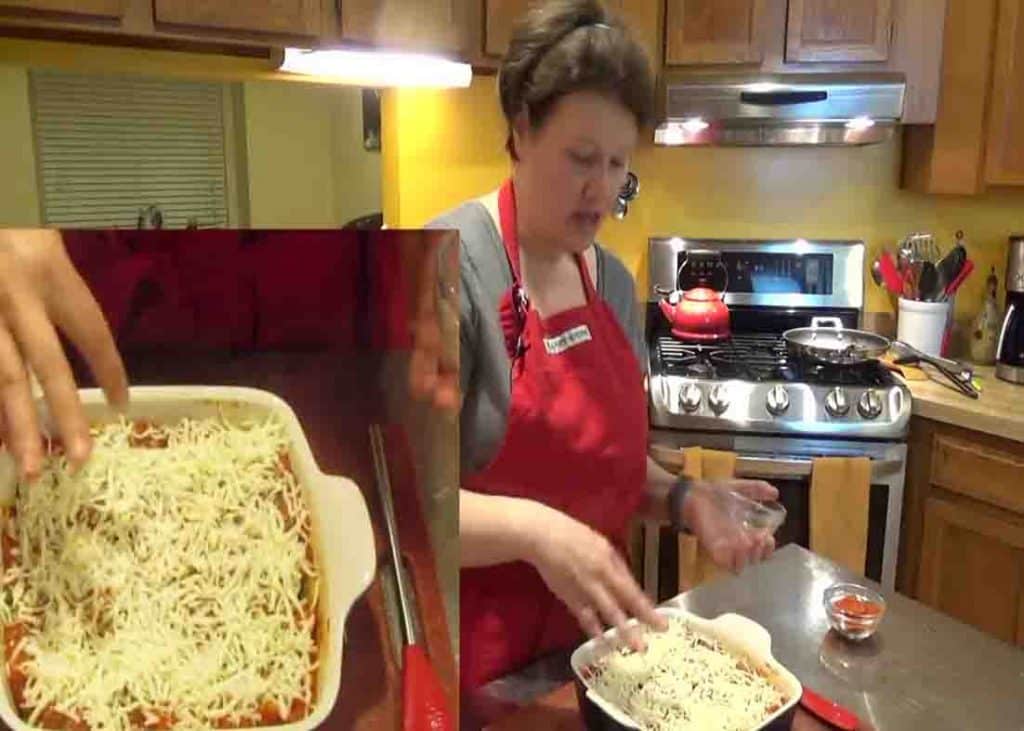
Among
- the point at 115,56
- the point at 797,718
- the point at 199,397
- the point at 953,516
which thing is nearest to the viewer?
the point at 199,397

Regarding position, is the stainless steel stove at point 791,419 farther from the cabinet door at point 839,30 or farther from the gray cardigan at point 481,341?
the gray cardigan at point 481,341

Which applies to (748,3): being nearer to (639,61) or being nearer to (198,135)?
(639,61)

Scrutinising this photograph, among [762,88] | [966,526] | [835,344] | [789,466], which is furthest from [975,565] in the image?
[762,88]

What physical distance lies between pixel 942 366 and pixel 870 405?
28 cm

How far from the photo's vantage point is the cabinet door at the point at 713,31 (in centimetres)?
212

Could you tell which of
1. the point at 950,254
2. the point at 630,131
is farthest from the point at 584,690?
the point at 950,254

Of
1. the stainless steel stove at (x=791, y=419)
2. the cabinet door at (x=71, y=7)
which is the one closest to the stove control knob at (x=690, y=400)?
the stainless steel stove at (x=791, y=419)

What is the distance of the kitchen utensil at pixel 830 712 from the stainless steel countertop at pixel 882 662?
3 centimetres

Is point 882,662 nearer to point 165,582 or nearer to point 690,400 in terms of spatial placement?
point 165,582

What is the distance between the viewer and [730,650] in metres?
0.85

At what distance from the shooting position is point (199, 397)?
47 centimetres

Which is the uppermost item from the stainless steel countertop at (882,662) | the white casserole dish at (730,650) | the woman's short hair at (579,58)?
the woman's short hair at (579,58)

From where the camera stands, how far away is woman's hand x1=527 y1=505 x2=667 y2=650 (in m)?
0.69

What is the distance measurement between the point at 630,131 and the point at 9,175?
55 centimetres
